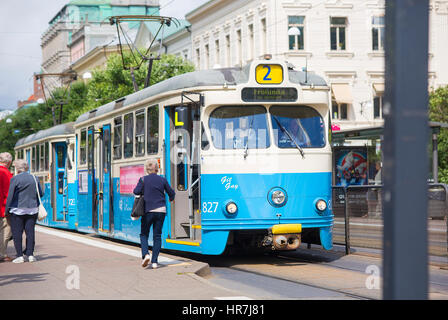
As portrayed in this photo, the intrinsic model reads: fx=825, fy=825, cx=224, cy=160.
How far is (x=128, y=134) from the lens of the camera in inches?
635

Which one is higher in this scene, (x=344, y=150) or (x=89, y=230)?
(x=344, y=150)

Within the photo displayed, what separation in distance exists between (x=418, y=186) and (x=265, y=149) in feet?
29.6

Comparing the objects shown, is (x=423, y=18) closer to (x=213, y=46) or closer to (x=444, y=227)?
(x=444, y=227)

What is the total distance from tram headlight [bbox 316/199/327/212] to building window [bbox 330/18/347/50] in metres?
36.5

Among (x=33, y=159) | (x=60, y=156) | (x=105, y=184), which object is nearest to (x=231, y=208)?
(x=105, y=184)

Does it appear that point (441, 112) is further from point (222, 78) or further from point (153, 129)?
point (222, 78)

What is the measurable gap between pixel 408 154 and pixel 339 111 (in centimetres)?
4439

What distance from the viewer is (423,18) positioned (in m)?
3.78

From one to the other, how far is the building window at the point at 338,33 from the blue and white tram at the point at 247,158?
35.7m

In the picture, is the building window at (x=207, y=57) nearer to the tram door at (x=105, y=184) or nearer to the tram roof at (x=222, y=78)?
the tram door at (x=105, y=184)

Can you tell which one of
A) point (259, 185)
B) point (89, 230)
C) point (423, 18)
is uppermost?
point (423, 18)

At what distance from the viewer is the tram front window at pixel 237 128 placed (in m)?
12.8

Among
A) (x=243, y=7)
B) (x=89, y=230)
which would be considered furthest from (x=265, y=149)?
(x=243, y=7)

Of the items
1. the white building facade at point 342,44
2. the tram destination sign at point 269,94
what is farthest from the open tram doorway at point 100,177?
the white building facade at point 342,44
